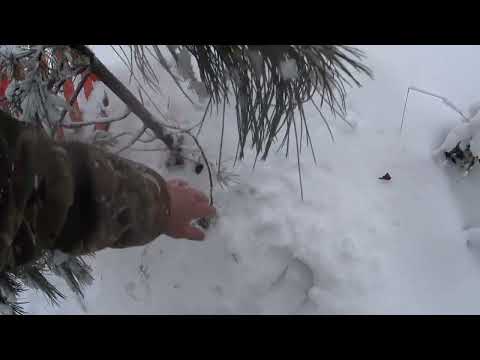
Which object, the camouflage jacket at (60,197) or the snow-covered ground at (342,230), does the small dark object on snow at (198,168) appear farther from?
the camouflage jacket at (60,197)

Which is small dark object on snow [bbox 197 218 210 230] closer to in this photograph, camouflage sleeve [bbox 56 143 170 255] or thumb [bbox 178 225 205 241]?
thumb [bbox 178 225 205 241]

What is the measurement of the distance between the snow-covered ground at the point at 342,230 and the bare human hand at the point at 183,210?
208 millimetres

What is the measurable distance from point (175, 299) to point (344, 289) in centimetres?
56

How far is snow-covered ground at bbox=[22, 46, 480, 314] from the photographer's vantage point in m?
1.11

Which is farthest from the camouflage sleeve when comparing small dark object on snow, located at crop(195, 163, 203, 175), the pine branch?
small dark object on snow, located at crop(195, 163, 203, 175)

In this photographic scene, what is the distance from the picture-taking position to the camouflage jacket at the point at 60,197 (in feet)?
1.63

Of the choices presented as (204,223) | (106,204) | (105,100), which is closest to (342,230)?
(204,223)

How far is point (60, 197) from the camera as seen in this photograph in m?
0.54

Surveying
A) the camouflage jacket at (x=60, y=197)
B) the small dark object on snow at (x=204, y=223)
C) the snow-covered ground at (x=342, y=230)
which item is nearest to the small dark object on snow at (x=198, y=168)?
the snow-covered ground at (x=342, y=230)

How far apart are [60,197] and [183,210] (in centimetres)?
48

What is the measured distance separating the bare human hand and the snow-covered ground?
21 centimetres

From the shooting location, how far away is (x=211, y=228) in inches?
49.2
